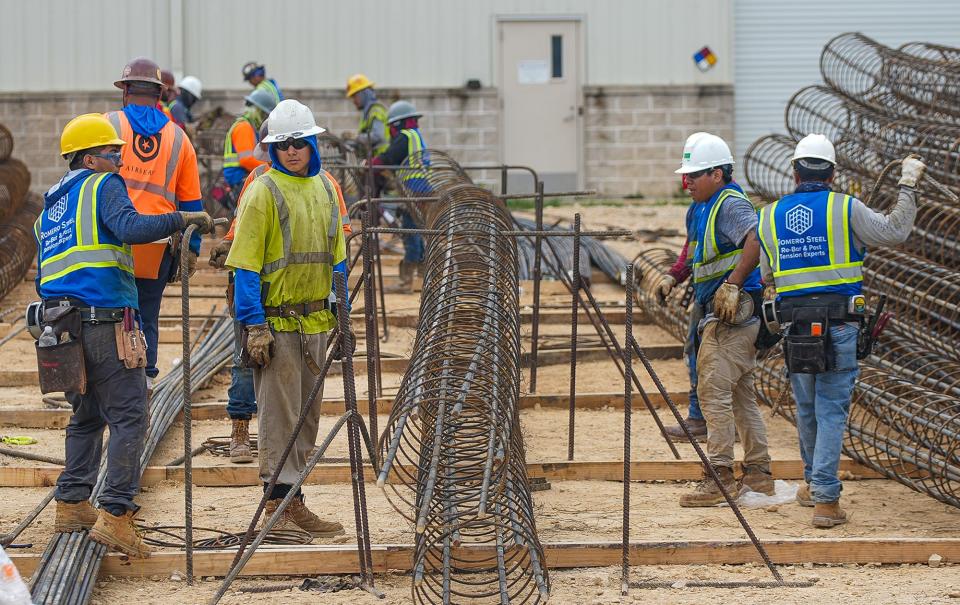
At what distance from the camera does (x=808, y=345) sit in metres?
7.07

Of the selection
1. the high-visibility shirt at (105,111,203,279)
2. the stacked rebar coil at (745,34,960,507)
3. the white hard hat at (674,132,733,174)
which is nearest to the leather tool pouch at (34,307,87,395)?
the high-visibility shirt at (105,111,203,279)

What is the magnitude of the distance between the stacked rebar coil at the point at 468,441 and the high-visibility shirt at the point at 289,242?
60 cm

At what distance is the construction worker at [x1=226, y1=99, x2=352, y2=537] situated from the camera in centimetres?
650

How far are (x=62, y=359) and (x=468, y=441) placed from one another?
1.98 metres

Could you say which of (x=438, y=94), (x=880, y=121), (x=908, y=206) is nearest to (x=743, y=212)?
(x=908, y=206)

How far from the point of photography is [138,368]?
633 cm

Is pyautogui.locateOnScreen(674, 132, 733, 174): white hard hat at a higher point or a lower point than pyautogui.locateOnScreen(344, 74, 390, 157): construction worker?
lower

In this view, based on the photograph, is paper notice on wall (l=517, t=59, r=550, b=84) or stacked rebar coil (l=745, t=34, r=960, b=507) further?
paper notice on wall (l=517, t=59, r=550, b=84)

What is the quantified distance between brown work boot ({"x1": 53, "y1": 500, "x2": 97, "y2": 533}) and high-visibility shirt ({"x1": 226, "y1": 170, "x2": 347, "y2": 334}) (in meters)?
1.26

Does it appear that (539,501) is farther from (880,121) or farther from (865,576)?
(880,121)

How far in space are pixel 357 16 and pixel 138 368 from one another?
15445mm

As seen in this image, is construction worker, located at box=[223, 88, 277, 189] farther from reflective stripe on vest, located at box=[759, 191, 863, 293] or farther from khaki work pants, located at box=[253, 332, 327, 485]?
reflective stripe on vest, located at box=[759, 191, 863, 293]

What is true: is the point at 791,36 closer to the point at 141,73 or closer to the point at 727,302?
the point at 727,302

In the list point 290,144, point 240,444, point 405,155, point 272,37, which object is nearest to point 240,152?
point 240,444
